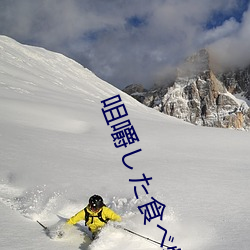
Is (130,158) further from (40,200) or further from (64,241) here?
(64,241)

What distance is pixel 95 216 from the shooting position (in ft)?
19.1

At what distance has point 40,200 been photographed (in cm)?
703

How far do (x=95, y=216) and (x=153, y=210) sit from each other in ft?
4.07

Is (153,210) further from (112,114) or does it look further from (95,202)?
(112,114)

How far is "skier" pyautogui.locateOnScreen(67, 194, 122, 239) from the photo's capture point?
18.8 feet

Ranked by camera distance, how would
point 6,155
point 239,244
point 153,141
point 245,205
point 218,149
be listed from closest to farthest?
1. point 239,244
2. point 245,205
3. point 6,155
4. point 218,149
5. point 153,141

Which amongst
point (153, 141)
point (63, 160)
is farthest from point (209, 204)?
point (153, 141)

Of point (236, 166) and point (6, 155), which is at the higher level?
point (6, 155)

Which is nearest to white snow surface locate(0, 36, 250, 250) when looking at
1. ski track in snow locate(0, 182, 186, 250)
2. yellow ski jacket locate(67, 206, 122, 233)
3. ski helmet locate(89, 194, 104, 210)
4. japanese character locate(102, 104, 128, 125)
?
ski track in snow locate(0, 182, 186, 250)

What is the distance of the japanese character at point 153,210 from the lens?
20.0 ft

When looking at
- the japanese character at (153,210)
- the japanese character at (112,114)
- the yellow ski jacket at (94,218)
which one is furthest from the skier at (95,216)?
the japanese character at (112,114)

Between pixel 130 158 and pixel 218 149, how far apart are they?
4.03 metres

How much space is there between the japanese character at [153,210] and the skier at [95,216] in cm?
60

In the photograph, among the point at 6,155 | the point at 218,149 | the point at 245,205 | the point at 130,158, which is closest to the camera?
the point at 245,205
